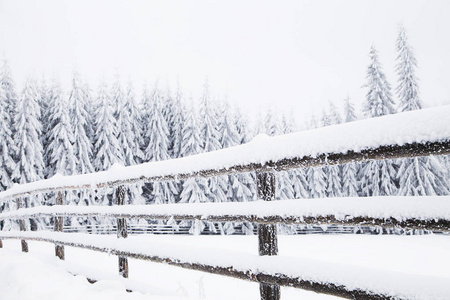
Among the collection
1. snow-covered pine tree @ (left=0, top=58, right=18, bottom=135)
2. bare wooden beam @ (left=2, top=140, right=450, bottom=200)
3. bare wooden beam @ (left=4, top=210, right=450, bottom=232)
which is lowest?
bare wooden beam @ (left=4, top=210, right=450, bottom=232)

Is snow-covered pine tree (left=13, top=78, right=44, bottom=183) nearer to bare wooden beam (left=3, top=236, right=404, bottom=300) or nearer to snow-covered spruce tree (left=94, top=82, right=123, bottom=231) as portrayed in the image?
snow-covered spruce tree (left=94, top=82, right=123, bottom=231)

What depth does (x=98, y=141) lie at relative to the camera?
85.4 feet

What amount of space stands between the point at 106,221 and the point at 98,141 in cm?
742

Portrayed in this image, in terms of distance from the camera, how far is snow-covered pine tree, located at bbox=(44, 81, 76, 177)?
939 inches

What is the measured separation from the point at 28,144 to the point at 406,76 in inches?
1161

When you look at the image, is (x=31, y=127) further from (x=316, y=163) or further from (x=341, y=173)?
(x=341, y=173)

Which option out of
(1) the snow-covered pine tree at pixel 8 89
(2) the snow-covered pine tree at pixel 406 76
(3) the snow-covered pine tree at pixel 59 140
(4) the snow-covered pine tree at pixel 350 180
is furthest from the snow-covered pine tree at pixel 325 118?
(1) the snow-covered pine tree at pixel 8 89

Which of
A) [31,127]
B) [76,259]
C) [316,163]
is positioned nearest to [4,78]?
[31,127]

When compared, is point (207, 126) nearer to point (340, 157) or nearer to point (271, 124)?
point (271, 124)

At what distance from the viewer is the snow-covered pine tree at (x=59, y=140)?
23.9 m

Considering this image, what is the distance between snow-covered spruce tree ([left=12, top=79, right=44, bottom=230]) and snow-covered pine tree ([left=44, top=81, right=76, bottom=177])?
3.75ft

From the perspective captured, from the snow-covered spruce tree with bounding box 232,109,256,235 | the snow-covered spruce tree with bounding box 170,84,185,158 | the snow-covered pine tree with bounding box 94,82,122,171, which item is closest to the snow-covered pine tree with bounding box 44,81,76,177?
the snow-covered pine tree with bounding box 94,82,122,171

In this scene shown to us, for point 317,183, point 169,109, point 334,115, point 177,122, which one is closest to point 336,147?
point 177,122

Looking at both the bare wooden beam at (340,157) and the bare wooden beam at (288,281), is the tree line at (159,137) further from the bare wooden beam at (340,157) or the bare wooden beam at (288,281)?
the bare wooden beam at (340,157)
